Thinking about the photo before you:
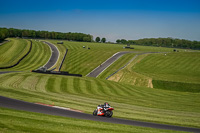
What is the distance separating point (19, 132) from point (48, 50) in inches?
4165

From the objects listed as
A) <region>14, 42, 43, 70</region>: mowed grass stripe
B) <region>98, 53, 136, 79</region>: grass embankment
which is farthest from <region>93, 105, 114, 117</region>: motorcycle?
<region>14, 42, 43, 70</region>: mowed grass stripe

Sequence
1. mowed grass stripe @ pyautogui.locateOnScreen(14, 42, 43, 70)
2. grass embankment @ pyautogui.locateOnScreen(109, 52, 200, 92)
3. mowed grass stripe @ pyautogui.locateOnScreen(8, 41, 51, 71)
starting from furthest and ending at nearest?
mowed grass stripe @ pyautogui.locateOnScreen(14, 42, 43, 70)
mowed grass stripe @ pyautogui.locateOnScreen(8, 41, 51, 71)
grass embankment @ pyautogui.locateOnScreen(109, 52, 200, 92)

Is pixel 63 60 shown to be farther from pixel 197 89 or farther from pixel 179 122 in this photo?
pixel 179 122

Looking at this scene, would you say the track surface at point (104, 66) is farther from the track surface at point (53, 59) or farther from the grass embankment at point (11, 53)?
the grass embankment at point (11, 53)

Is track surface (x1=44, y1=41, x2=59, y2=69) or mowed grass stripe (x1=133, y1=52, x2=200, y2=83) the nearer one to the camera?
mowed grass stripe (x1=133, y1=52, x2=200, y2=83)

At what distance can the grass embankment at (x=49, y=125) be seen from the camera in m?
14.9

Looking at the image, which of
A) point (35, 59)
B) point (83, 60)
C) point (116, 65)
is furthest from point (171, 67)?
point (35, 59)

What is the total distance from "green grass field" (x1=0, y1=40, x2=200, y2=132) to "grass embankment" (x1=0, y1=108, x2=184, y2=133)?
0.07m

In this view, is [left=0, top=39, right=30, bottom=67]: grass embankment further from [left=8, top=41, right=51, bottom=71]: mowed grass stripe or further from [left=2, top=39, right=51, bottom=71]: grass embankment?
[left=8, top=41, right=51, bottom=71]: mowed grass stripe

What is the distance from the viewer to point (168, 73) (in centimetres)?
7544

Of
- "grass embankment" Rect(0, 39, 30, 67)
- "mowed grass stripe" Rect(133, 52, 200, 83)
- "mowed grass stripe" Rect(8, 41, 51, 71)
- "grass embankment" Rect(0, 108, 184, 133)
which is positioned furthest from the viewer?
"grass embankment" Rect(0, 39, 30, 67)

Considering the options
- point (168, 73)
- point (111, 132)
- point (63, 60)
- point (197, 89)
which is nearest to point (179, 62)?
point (168, 73)

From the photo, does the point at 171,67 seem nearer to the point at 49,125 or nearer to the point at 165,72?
the point at 165,72

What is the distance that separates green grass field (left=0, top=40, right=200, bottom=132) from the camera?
2483cm
